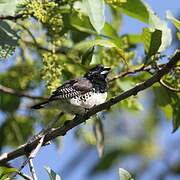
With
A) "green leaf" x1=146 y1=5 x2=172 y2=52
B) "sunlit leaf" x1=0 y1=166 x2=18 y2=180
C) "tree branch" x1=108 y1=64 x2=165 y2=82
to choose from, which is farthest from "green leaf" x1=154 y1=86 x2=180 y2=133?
"sunlit leaf" x1=0 y1=166 x2=18 y2=180

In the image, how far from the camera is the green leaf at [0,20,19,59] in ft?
11.5

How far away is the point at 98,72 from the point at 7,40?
3.07 ft

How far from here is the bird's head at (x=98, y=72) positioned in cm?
425

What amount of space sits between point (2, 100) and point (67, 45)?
0.80 m

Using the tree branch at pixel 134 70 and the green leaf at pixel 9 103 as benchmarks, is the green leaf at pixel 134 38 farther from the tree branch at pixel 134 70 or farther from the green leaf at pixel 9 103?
the green leaf at pixel 9 103

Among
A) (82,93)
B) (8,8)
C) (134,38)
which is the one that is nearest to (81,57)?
(8,8)

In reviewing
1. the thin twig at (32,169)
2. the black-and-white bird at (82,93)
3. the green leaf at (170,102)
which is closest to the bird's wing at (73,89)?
the black-and-white bird at (82,93)

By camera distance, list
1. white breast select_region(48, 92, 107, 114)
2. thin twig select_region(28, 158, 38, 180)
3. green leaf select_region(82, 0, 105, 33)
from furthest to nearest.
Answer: white breast select_region(48, 92, 107, 114) < green leaf select_region(82, 0, 105, 33) < thin twig select_region(28, 158, 38, 180)

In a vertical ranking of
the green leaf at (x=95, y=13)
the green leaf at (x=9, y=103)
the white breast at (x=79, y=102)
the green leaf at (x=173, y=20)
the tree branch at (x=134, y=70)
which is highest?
the green leaf at (x=173, y=20)

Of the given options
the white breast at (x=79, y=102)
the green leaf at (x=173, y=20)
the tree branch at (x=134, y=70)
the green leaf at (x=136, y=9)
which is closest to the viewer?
the green leaf at (x=173, y=20)

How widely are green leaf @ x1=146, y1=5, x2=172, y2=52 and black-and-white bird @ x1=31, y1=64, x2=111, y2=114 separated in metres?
0.58

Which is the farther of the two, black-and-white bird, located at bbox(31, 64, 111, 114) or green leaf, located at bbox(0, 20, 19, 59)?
black-and-white bird, located at bbox(31, 64, 111, 114)

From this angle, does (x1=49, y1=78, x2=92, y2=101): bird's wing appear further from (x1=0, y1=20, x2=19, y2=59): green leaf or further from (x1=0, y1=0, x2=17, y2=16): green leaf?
(x1=0, y1=0, x2=17, y2=16): green leaf

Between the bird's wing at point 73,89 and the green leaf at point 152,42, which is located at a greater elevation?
the green leaf at point 152,42
